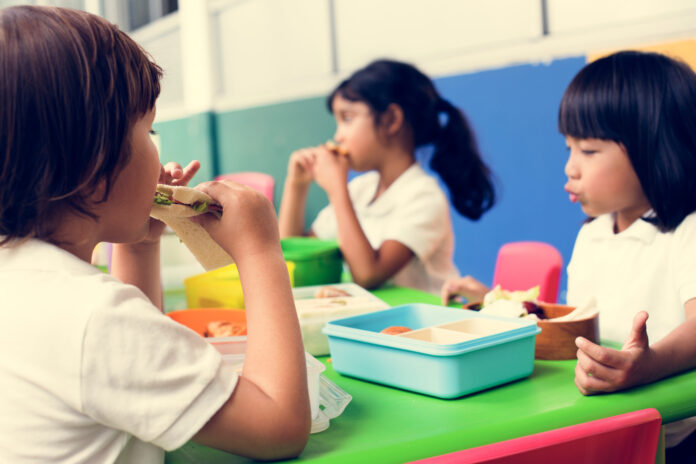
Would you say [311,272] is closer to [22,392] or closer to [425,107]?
[425,107]

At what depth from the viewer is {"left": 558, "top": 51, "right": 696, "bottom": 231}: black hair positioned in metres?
1.17

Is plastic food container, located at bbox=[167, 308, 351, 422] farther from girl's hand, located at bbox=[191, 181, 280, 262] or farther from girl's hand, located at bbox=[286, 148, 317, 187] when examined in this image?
girl's hand, located at bbox=[286, 148, 317, 187]

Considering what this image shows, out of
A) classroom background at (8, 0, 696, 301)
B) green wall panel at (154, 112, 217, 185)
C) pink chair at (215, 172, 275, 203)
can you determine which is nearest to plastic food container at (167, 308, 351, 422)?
classroom background at (8, 0, 696, 301)

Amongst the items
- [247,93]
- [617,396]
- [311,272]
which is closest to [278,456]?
[617,396]

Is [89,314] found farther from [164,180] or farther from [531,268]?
[531,268]

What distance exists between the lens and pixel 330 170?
195cm

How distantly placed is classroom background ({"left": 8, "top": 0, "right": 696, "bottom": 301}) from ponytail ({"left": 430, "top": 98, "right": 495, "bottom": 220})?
0.24m

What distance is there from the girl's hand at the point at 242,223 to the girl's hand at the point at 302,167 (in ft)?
4.36

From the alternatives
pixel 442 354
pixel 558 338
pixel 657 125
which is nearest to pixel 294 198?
pixel 657 125

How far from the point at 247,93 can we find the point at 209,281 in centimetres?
309

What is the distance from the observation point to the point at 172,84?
4805mm

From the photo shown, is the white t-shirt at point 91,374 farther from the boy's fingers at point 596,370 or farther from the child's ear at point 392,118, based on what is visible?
the child's ear at point 392,118

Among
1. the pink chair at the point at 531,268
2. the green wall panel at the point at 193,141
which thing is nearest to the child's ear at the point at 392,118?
the pink chair at the point at 531,268

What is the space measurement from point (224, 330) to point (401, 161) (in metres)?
1.23
